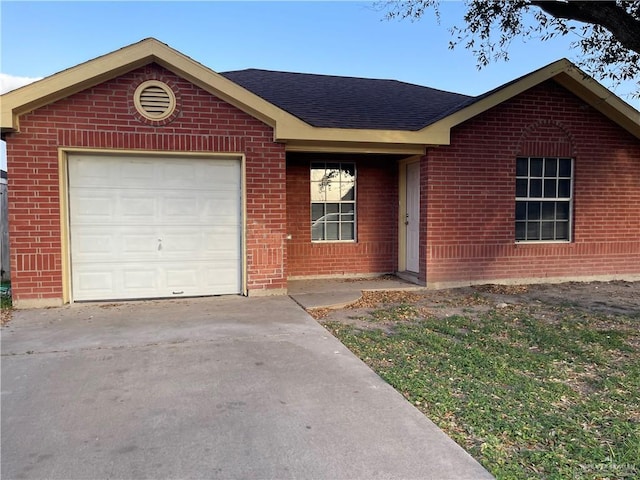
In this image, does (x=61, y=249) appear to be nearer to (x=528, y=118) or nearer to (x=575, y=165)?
(x=528, y=118)

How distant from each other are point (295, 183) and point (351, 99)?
2563 mm

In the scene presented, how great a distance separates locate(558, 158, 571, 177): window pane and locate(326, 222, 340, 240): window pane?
473 centimetres

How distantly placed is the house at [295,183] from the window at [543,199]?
0.03 metres

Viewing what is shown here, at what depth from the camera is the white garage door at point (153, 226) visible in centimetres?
758

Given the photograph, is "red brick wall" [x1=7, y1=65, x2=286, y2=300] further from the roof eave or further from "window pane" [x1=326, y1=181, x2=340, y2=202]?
the roof eave

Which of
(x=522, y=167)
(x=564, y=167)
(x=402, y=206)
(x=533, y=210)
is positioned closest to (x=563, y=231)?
(x=533, y=210)

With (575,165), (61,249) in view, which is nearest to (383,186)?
(575,165)

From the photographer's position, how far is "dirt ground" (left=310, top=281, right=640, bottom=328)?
721cm

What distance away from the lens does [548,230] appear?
993cm

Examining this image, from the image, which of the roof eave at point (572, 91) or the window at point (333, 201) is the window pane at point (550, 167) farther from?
the window at point (333, 201)

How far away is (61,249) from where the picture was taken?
7312mm

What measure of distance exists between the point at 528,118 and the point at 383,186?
3168mm

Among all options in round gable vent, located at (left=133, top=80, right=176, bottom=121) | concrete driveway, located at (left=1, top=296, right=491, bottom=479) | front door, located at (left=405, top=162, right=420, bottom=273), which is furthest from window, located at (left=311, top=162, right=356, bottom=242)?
concrete driveway, located at (left=1, top=296, right=491, bottom=479)

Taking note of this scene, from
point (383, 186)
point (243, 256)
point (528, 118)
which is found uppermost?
point (528, 118)
